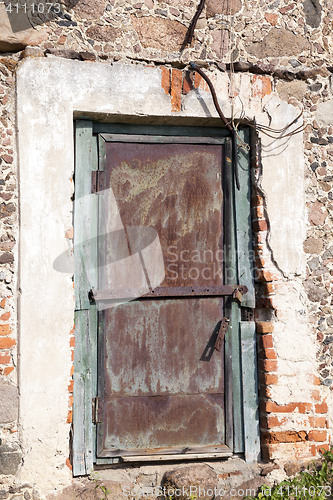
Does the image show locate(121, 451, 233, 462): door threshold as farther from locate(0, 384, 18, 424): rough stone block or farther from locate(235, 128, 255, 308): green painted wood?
locate(235, 128, 255, 308): green painted wood

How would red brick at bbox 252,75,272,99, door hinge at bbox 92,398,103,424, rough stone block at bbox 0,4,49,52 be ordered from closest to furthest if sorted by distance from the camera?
1. rough stone block at bbox 0,4,49,52
2. door hinge at bbox 92,398,103,424
3. red brick at bbox 252,75,272,99

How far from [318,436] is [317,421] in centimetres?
10

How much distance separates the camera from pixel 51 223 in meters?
2.61

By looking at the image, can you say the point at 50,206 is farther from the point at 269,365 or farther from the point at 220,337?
the point at 269,365

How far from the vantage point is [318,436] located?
2.84 meters

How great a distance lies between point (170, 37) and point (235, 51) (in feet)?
1.46

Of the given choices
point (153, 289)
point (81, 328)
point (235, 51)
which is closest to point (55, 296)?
point (81, 328)

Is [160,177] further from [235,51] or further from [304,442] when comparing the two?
[304,442]

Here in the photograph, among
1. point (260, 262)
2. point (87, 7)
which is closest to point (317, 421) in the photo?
point (260, 262)

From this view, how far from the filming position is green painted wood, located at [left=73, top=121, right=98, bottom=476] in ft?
8.77

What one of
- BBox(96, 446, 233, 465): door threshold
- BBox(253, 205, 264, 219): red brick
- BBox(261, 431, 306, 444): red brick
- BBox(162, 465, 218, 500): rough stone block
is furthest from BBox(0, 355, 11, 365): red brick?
BBox(253, 205, 264, 219): red brick

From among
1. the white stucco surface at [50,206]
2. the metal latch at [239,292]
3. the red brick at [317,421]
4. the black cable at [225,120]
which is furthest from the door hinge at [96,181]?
the red brick at [317,421]

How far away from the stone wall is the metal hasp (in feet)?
0.58

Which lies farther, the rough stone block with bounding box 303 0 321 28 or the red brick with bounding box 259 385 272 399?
the rough stone block with bounding box 303 0 321 28
